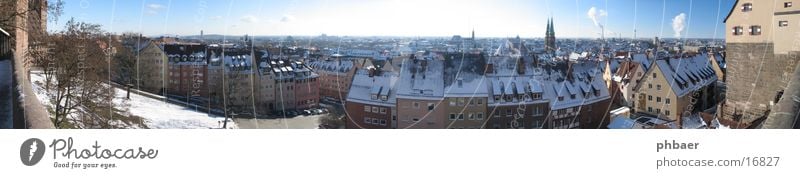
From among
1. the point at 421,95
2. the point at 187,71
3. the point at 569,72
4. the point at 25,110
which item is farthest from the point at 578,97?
the point at 25,110

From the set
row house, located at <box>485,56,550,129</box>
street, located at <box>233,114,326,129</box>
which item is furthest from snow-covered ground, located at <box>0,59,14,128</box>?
row house, located at <box>485,56,550,129</box>

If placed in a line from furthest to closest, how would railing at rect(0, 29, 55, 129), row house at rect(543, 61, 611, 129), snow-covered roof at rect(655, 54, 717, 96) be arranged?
snow-covered roof at rect(655, 54, 717, 96) → row house at rect(543, 61, 611, 129) → railing at rect(0, 29, 55, 129)

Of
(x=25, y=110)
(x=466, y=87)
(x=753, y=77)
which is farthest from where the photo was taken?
(x=753, y=77)

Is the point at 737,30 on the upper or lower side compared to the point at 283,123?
upper

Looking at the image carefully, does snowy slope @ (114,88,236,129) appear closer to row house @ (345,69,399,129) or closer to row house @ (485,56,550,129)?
row house @ (345,69,399,129)

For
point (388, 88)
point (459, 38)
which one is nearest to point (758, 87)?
point (459, 38)

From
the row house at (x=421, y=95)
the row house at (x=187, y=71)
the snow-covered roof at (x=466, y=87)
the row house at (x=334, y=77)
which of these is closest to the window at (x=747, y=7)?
the snow-covered roof at (x=466, y=87)

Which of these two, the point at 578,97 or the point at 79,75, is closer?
the point at 578,97

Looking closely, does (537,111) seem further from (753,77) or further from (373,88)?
(753,77)
